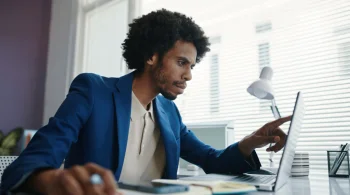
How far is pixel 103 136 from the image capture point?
3.46 feet

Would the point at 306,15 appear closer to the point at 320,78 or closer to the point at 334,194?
the point at 320,78

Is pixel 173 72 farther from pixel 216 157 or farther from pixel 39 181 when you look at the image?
pixel 39 181

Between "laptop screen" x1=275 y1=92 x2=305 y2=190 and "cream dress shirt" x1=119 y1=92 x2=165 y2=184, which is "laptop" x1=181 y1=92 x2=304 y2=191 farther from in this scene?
"cream dress shirt" x1=119 y1=92 x2=165 y2=184

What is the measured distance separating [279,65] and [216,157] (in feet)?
3.84

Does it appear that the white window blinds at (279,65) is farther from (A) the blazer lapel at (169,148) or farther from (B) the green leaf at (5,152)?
(B) the green leaf at (5,152)

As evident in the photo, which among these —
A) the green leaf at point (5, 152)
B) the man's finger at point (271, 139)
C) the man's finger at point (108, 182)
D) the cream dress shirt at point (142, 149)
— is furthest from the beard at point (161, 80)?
the green leaf at point (5, 152)

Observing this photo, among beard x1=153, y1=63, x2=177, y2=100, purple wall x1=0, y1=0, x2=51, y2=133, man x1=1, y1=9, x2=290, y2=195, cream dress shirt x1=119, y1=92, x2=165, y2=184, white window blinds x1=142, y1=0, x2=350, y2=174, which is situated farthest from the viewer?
purple wall x1=0, y1=0, x2=51, y2=133

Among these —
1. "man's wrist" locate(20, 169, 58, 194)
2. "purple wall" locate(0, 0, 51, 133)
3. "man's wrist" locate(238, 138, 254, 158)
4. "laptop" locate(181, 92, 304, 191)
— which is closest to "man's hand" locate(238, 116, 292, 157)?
"man's wrist" locate(238, 138, 254, 158)

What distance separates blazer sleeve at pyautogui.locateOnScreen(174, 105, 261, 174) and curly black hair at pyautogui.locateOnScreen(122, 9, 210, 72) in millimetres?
380

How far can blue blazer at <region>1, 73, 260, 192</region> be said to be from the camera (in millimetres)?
776

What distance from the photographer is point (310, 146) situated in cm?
196

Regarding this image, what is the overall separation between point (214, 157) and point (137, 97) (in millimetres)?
409

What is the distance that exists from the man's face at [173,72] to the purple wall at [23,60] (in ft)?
7.39

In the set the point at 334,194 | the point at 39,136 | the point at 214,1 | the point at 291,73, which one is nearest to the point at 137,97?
the point at 39,136
